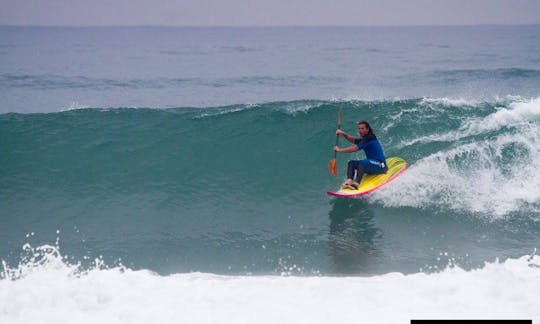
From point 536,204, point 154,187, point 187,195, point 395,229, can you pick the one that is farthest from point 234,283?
point 536,204

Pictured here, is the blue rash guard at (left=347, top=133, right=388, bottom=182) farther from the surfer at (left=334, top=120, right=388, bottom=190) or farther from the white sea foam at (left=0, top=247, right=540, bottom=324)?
the white sea foam at (left=0, top=247, right=540, bottom=324)

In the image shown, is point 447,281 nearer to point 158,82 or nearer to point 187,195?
point 187,195

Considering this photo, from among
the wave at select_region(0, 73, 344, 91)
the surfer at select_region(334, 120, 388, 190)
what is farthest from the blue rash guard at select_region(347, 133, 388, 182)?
the wave at select_region(0, 73, 344, 91)

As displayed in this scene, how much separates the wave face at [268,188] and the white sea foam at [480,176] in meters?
0.03

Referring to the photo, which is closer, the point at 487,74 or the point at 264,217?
the point at 264,217

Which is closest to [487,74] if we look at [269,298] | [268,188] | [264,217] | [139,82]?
[139,82]

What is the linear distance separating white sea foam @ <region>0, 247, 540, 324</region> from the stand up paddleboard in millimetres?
3071

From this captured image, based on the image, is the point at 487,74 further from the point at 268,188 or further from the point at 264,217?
the point at 264,217

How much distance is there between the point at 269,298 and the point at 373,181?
14.8ft

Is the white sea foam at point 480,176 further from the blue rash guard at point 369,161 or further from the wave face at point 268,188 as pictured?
the blue rash guard at point 369,161

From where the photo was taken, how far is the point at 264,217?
8.95 m

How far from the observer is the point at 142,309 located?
5.17 m

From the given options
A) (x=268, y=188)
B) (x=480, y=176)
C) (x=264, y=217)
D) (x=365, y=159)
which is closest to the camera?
(x=264, y=217)

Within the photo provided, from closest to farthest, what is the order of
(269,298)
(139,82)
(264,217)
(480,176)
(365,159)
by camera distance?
(269,298)
(264,217)
(365,159)
(480,176)
(139,82)
